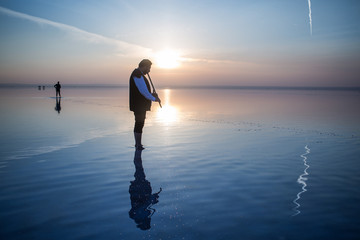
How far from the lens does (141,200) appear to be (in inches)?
173

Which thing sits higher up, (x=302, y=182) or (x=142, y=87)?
(x=142, y=87)

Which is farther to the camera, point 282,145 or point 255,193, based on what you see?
point 282,145

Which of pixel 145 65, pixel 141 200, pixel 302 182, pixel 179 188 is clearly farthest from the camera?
pixel 145 65

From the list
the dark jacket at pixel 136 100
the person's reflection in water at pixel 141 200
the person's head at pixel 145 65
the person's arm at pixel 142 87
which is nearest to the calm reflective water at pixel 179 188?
the person's reflection in water at pixel 141 200

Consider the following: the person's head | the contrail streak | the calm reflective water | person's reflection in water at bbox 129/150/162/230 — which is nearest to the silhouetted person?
the person's head

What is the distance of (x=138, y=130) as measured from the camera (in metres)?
8.36

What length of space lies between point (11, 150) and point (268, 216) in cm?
722

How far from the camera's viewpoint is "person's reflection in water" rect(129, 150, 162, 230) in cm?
368

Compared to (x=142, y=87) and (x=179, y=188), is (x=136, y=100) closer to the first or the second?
(x=142, y=87)

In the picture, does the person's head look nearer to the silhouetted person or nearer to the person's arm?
the silhouetted person

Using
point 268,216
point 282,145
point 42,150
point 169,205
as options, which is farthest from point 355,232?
point 42,150

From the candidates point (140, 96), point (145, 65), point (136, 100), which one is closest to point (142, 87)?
point (140, 96)

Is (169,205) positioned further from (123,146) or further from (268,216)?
(123,146)

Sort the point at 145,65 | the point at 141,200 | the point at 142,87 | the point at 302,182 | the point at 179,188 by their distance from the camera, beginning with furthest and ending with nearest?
the point at 145,65
the point at 142,87
the point at 302,182
the point at 179,188
the point at 141,200
